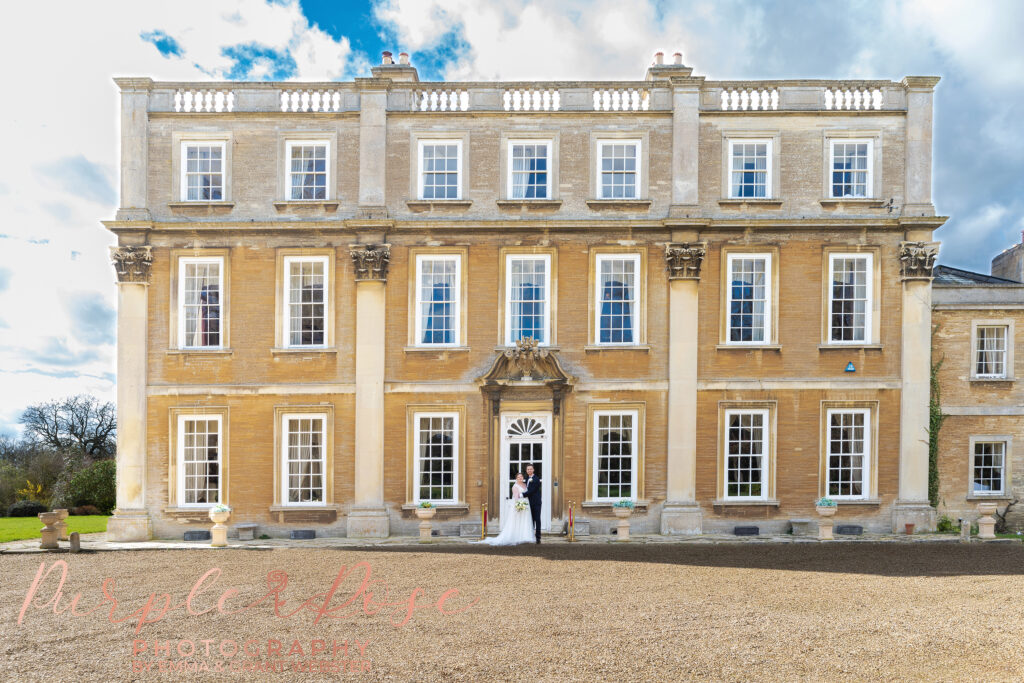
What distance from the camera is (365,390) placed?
19.7 metres

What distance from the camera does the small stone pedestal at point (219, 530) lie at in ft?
59.8

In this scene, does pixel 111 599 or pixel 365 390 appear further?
pixel 365 390

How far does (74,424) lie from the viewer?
171ft

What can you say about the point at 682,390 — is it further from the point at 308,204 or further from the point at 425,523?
the point at 308,204

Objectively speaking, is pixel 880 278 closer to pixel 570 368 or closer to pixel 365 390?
pixel 570 368

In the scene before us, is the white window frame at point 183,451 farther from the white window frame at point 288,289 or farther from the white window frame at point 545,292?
the white window frame at point 545,292

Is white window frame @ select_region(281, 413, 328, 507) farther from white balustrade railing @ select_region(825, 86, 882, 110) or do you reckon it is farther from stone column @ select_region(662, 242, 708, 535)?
white balustrade railing @ select_region(825, 86, 882, 110)

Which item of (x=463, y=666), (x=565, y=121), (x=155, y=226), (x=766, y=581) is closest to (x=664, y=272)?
(x=565, y=121)

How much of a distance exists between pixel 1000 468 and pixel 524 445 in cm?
1493

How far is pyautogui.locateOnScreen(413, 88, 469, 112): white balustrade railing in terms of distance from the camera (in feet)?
67.4

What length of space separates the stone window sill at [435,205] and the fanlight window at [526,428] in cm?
674

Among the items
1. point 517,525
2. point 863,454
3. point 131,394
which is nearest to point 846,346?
point 863,454

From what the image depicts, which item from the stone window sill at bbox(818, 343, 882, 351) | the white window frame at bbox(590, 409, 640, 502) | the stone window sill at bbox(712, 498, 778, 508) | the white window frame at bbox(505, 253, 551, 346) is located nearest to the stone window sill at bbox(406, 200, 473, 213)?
the white window frame at bbox(505, 253, 551, 346)

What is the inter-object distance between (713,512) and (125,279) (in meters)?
19.0
